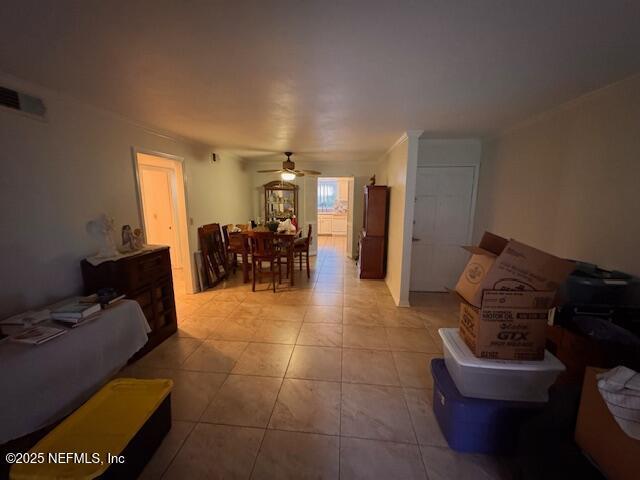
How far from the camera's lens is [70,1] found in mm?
979

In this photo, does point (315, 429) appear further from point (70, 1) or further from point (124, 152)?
point (124, 152)

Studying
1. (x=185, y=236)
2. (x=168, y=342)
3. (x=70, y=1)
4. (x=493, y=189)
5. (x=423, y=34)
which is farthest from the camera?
(x=185, y=236)

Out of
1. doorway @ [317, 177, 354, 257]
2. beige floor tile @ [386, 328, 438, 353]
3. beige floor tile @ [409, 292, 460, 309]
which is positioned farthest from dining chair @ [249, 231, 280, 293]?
doorway @ [317, 177, 354, 257]

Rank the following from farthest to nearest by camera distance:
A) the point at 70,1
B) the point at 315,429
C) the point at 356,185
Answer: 1. the point at 356,185
2. the point at 315,429
3. the point at 70,1

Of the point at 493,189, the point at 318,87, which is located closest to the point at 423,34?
the point at 318,87

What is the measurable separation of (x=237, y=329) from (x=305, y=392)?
1243mm

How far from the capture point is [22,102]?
5.62ft

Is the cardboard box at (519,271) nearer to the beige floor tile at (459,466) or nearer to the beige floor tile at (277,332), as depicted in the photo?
the beige floor tile at (459,466)

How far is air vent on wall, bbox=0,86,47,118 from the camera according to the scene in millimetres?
1622

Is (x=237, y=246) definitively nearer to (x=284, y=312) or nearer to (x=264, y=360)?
(x=284, y=312)

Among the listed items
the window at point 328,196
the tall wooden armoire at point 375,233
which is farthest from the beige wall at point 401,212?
the window at point 328,196

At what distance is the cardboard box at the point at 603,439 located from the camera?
0.84 metres

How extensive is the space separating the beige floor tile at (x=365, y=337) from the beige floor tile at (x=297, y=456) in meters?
1.05

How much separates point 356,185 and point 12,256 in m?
5.31
